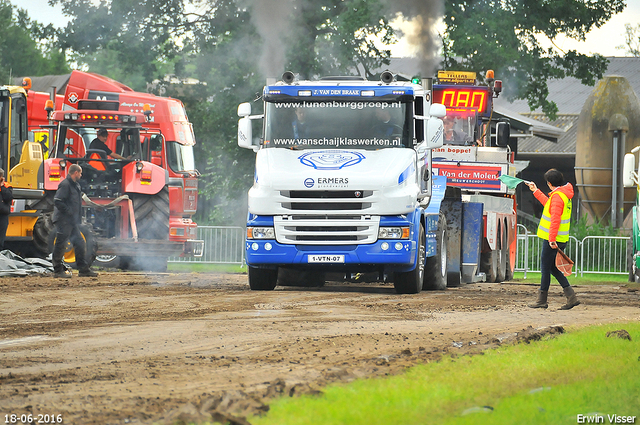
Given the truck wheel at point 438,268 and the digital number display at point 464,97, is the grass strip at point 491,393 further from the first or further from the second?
the digital number display at point 464,97

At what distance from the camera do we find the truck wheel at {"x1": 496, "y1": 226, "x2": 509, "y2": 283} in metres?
22.4

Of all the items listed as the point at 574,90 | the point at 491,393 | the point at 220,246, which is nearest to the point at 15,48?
the point at 574,90

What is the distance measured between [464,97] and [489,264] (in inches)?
142

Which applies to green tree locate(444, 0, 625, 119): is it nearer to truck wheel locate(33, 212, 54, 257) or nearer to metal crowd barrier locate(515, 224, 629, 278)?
metal crowd barrier locate(515, 224, 629, 278)

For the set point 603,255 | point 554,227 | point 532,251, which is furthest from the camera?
point 532,251

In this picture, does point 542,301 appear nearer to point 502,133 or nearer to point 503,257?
point 502,133

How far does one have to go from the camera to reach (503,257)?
22891 millimetres

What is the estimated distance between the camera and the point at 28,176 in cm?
1970

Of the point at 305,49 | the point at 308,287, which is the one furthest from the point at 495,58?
the point at 308,287

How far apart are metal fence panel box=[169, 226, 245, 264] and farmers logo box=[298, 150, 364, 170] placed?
42.2 ft

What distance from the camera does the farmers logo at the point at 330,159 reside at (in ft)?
47.2

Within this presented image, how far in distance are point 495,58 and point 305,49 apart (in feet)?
17.9

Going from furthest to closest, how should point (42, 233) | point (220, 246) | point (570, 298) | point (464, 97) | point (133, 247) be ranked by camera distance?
point (220, 246) < point (464, 97) < point (42, 233) < point (133, 247) < point (570, 298)

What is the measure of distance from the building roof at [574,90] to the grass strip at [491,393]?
1589 inches
